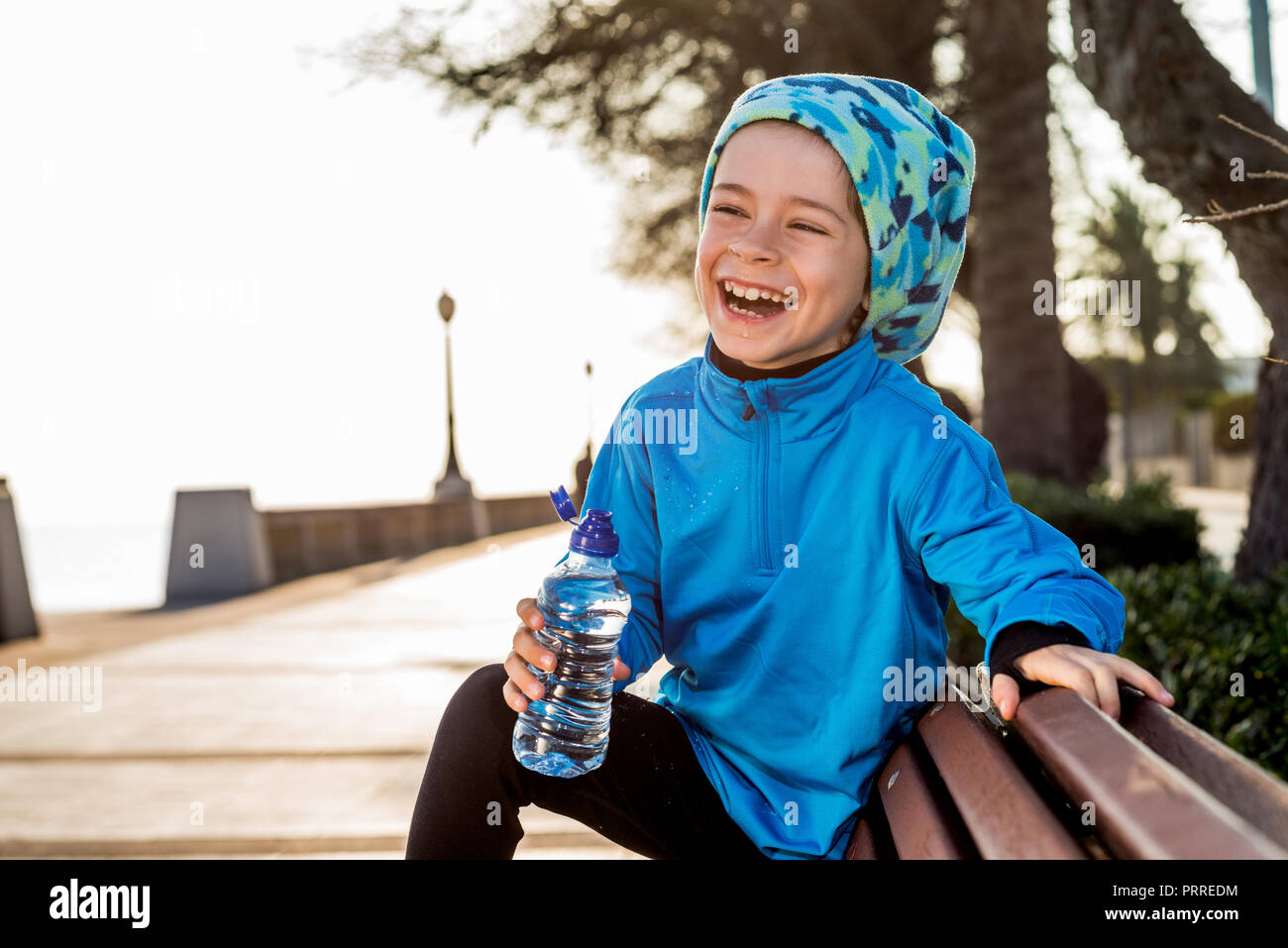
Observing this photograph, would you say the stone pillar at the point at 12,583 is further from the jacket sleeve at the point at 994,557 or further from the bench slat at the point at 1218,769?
the bench slat at the point at 1218,769

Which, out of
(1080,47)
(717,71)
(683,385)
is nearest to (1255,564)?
(1080,47)

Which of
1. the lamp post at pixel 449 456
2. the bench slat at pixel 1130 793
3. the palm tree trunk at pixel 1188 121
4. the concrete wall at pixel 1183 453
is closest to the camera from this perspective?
the bench slat at pixel 1130 793

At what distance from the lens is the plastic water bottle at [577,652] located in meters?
1.67

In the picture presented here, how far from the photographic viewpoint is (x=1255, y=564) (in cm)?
515

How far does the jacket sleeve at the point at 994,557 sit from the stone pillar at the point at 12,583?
8268 millimetres

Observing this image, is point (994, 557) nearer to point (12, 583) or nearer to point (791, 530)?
point (791, 530)

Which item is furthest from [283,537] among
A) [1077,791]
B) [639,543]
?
[1077,791]

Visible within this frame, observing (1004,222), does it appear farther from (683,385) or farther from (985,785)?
(985,785)

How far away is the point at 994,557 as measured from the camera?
1542mm

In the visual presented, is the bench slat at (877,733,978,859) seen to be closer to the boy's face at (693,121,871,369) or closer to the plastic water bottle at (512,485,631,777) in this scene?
the plastic water bottle at (512,485,631,777)

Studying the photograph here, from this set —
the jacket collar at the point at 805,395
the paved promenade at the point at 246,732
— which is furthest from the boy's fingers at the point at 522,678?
the paved promenade at the point at 246,732

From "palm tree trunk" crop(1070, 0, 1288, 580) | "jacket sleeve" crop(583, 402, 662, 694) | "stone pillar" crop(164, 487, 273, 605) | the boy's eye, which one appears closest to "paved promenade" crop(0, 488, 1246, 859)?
"stone pillar" crop(164, 487, 273, 605)

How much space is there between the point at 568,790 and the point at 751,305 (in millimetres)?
904

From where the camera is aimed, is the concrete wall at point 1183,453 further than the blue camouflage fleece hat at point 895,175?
Yes
